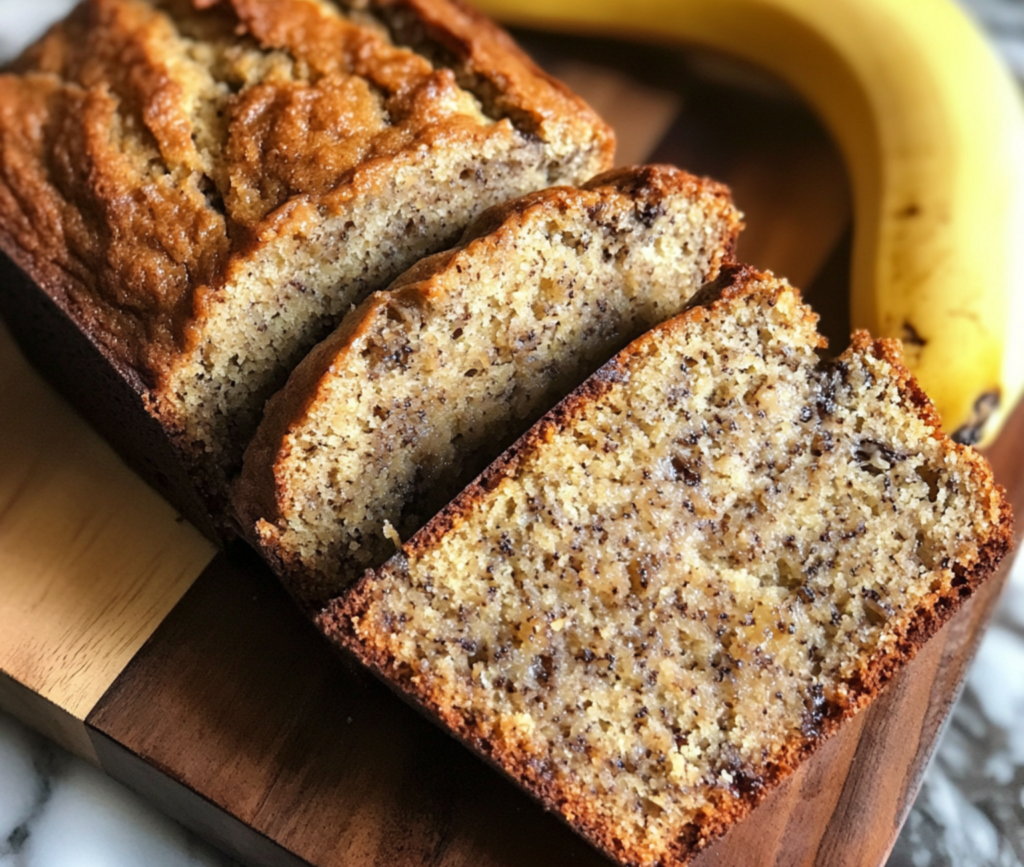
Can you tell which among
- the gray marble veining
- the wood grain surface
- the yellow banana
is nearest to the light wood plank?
the wood grain surface

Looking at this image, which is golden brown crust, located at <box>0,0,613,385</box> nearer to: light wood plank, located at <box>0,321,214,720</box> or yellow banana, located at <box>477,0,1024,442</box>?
light wood plank, located at <box>0,321,214,720</box>

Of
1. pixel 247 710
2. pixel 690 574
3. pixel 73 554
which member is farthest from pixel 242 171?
pixel 690 574

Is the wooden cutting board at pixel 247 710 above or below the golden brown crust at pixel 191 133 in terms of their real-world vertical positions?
below

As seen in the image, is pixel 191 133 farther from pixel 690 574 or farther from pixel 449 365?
pixel 690 574

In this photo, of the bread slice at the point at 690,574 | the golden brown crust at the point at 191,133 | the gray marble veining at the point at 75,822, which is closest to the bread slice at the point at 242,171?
the golden brown crust at the point at 191,133

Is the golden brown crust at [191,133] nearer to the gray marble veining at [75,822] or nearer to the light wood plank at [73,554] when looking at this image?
the light wood plank at [73,554]

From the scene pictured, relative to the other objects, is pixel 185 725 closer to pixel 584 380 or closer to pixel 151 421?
pixel 151 421
